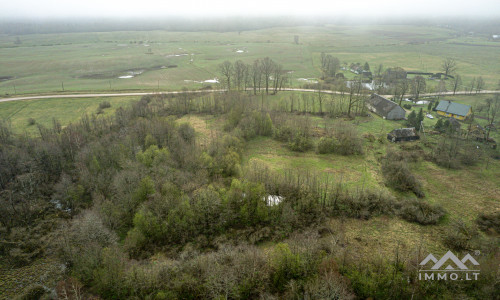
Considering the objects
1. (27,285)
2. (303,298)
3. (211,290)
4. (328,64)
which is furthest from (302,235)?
(328,64)

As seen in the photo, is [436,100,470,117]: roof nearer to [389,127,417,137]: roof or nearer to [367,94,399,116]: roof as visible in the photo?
[367,94,399,116]: roof

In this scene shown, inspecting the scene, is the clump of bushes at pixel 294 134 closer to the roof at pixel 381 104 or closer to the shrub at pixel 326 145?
the shrub at pixel 326 145

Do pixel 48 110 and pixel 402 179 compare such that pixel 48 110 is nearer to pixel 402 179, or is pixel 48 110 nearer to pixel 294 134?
pixel 294 134

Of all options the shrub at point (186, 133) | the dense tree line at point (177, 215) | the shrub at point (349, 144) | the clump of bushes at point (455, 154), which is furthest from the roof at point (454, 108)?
the shrub at point (186, 133)

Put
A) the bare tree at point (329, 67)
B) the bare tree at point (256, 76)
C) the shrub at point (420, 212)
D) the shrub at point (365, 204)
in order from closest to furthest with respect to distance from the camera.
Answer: the shrub at point (420, 212)
the shrub at point (365, 204)
the bare tree at point (256, 76)
the bare tree at point (329, 67)

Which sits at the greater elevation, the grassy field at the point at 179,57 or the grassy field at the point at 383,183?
the grassy field at the point at 179,57

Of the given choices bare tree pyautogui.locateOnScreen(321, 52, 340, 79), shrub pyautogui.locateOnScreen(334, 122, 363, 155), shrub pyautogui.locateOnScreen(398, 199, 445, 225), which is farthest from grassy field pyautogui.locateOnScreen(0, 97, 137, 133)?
bare tree pyautogui.locateOnScreen(321, 52, 340, 79)
